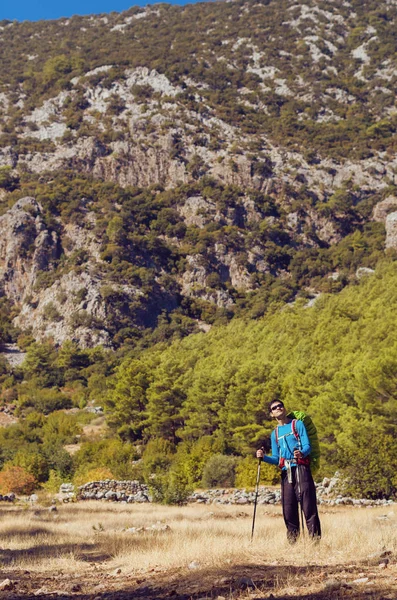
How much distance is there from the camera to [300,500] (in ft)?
22.7

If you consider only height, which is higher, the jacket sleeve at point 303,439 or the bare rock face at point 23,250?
the bare rock face at point 23,250

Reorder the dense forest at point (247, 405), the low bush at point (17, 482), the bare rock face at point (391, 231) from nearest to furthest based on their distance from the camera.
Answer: the dense forest at point (247, 405) < the low bush at point (17, 482) < the bare rock face at point (391, 231)

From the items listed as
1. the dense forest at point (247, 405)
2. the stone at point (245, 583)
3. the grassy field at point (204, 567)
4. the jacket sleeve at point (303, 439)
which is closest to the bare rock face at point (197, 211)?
the dense forest at point (247, 405)

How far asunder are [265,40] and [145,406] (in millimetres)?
141366

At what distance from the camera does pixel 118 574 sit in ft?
20.8

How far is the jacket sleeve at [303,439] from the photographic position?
22.3 feet

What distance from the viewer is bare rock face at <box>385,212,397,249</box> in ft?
314

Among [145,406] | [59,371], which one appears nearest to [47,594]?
[145,406]

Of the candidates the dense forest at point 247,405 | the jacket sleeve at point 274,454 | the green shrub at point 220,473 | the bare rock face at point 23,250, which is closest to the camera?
the jacket sleeve at point 274,454

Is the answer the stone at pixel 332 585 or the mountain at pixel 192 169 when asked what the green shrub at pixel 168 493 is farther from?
the mountain at pixel 192 169

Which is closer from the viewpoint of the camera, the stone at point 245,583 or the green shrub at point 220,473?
the stone at point 245,583

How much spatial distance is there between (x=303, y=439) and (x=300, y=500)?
76 cm

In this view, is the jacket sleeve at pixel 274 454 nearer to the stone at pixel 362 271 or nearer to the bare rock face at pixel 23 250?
the stone at pixel 362 271

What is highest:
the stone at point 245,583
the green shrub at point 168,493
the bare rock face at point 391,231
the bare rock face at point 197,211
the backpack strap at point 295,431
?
the bare rock face at point 197,211
